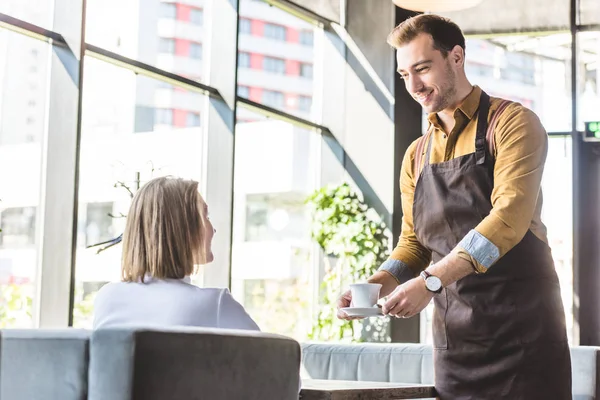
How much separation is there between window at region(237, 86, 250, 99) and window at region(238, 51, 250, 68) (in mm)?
152

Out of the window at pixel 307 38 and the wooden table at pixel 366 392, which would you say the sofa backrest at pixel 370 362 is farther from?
the window at pixel 307 38

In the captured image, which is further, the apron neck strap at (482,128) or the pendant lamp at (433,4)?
the pendant lamp at (433,4)

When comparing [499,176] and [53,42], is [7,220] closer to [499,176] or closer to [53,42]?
[53,42]

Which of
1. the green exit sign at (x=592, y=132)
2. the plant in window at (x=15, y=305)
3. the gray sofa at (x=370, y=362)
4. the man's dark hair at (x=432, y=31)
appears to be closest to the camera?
the man's dark hair at (x=432, y=31)

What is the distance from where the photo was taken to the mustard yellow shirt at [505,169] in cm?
179

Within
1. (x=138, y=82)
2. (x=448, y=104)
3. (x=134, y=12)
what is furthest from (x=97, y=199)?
(x=448, y=104)

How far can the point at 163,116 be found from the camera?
5.48 m

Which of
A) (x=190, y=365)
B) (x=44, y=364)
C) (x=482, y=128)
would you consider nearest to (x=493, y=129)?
(x=482, y=128)

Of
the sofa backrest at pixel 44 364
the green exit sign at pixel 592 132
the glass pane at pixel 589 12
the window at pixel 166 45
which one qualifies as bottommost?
the sofa backrest at pixel 44 364

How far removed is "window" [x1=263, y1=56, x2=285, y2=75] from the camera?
6539mm

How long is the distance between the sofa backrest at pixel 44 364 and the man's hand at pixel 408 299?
0.63 metres

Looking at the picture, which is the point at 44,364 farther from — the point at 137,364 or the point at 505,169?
the point at 505,169

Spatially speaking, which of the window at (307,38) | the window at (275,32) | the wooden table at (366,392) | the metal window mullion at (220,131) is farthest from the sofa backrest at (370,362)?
the window at (307,38)

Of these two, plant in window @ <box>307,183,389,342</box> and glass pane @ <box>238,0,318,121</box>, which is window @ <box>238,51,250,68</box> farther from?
plant in window @ <box>307,183,389,342</box>
